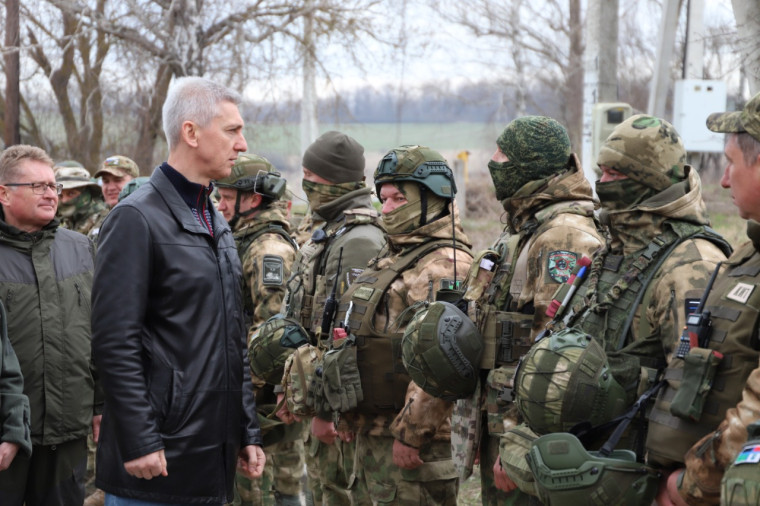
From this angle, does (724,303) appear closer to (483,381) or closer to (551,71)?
(483,381)

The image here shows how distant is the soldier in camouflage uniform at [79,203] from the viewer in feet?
30.0

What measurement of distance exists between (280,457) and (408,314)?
7.49 ft

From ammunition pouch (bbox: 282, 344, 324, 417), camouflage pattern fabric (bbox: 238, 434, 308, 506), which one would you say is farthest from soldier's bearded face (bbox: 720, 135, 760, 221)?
camouflage pattern fabric (bbox: 238, 434, 308, 506)

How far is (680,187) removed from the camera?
386 centimetres

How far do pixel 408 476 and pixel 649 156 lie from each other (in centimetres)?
228

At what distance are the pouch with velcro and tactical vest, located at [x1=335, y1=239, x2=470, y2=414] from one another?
216cm

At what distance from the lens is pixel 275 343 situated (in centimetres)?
553

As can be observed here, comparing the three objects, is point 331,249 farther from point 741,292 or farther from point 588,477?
point 741,292

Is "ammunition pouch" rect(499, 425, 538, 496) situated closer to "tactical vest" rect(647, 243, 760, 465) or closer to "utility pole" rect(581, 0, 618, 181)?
"tactical vest" rect(647, 243, 760, 465)

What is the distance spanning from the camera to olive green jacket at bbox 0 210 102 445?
504 centimetres

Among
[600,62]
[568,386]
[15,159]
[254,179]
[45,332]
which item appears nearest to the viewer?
[568,386]

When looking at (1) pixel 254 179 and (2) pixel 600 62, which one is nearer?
(1) pixel 254 179

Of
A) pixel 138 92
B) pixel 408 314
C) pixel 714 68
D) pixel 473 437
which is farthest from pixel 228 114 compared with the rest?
pixel 714 68

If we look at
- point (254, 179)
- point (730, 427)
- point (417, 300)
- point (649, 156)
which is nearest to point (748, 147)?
point (649, 156)
